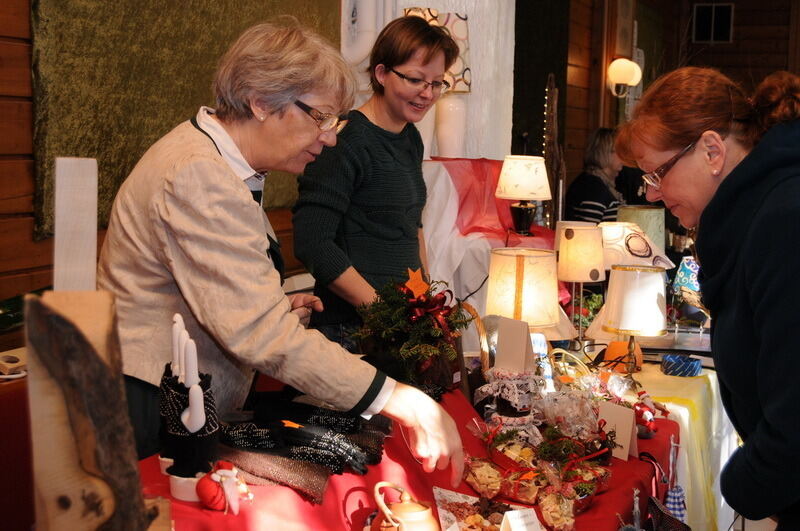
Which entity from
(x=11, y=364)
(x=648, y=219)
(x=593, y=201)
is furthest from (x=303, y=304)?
(x=593, y=201)

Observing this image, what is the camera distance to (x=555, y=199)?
23.5 feet

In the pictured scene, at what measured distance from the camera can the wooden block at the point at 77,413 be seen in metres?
0.66

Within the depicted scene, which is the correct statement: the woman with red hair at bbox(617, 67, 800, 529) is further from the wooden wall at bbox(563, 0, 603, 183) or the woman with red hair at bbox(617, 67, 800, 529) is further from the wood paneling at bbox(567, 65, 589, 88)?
the wood paneling at bbox(567, 65, 589, 88)

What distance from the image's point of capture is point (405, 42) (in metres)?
2.29

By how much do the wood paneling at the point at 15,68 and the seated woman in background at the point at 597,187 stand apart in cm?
402

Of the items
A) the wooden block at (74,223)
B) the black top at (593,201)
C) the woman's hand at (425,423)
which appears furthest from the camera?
the black top at (593,201)

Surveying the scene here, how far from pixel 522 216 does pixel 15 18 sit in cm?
296

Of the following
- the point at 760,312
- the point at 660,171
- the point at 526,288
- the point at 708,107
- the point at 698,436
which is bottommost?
the point at 698,436

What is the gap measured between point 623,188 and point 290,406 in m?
7.01

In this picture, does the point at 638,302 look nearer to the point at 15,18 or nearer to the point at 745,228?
the point at 745,228

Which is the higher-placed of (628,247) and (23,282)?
(628,247)

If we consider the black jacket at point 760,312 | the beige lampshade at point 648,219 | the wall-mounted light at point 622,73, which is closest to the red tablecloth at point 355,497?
the black jacket at point 760,312

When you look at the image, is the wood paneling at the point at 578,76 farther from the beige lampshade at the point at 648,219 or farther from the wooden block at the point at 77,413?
the wooden block at the point at 77,413

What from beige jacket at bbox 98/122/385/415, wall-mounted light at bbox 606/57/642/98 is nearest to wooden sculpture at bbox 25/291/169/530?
beige jacket at bbox 98/122/385/415
